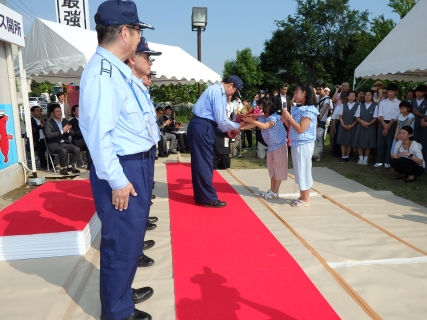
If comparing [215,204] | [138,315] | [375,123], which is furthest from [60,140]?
[375,123]

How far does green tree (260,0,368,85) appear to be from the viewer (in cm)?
2723

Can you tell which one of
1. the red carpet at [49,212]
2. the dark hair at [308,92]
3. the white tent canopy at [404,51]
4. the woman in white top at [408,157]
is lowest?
the red carpet at [49,212]

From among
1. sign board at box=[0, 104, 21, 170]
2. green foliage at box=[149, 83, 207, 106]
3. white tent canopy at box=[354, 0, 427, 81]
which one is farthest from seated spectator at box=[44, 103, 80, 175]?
green foliage at box=[149, 83, 207, 106]

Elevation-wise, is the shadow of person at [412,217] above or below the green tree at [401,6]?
below

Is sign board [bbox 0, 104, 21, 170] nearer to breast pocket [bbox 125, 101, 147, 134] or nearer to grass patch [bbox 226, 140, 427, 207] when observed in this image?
grass patch [bbox 226, 140, 427, 207]

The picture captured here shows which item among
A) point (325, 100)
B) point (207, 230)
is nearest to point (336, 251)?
point (207, 230)

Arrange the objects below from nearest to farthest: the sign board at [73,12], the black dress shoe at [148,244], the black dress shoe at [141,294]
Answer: the black dress shoe at [141,294]
the black dress shoe at [148,244]
the sign board at [73,12]

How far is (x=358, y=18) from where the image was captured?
1127 inches

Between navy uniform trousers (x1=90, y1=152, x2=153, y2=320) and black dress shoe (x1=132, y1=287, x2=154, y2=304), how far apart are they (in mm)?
267

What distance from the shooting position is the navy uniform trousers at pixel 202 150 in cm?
380

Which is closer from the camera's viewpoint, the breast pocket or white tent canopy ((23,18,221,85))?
the breast pocket

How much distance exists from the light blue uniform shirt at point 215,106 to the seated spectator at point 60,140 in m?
3.51

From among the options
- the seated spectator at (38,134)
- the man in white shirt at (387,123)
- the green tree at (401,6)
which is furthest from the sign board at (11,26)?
the green tree at (401,6)

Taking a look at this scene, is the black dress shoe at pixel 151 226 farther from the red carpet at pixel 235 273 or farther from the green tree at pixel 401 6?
the green tree at pixel 401 6
